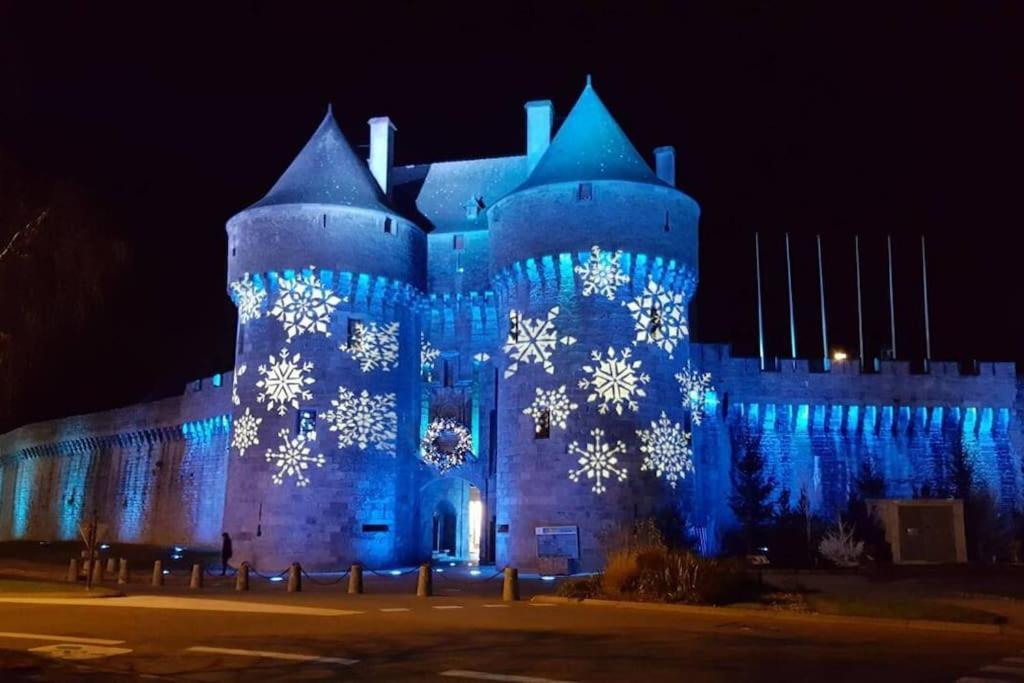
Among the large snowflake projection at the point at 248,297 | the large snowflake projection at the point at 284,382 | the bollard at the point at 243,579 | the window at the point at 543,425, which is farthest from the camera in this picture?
the large snowflake projection at the point at 248,297

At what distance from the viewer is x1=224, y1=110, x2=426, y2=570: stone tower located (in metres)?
29.0

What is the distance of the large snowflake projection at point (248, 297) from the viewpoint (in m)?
30.6

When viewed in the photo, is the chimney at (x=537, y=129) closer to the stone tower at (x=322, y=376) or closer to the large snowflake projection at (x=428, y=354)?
the stone tower at (x=322, y=376)

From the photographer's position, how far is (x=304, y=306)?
30094 mm

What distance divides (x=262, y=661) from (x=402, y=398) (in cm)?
2145

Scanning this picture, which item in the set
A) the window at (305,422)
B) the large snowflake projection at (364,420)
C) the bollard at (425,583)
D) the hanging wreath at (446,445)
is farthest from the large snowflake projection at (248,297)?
the bollard at (425,583)

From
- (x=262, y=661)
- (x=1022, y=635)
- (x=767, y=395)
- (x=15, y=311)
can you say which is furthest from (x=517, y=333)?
(x=262, y=661)

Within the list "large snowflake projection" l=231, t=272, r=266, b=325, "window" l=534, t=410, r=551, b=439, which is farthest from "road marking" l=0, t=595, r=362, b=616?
"large snowflake projection" l=231, t=272, r=266, b=325

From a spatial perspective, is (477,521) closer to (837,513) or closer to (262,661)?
(837,513)

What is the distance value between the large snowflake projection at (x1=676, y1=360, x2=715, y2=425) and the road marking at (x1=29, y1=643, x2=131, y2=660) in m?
20.6

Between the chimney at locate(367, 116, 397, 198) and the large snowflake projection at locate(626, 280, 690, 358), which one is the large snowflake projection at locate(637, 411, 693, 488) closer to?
the large snowflake projection at locate(626, 280, 690, 358)

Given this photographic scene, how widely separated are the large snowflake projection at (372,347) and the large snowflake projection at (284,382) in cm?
142

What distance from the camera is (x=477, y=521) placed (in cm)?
3475

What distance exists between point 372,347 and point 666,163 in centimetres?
1173
